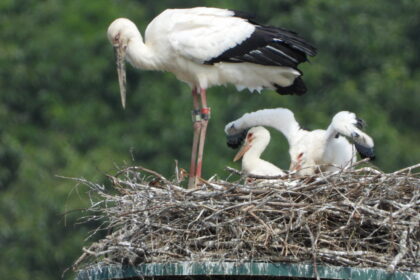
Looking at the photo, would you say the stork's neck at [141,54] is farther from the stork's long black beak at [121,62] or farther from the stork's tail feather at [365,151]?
the stork's tail feather at [365,151]

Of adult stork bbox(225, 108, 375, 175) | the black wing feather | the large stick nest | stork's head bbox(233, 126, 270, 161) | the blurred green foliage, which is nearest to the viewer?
the large stick nest

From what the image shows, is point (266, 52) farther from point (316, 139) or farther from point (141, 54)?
point (141, 54)

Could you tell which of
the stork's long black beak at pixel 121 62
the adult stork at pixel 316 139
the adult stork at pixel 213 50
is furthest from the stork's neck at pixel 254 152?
the stork's long black beak at pixel 121 62

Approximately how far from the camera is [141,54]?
12.8m

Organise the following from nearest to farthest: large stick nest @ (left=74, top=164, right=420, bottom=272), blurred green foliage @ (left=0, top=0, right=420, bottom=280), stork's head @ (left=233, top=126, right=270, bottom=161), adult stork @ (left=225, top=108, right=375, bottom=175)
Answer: large stick nest @ (left=74, top=164, right=420, bottom=272)
adult stork @ (left=225, top=108, right=375, bottom=175)
stork's head @ (left=233, top=126, right=270, bottom=161)
blurred green foliage @ (left=0, top=0, right=420, bottom=280)

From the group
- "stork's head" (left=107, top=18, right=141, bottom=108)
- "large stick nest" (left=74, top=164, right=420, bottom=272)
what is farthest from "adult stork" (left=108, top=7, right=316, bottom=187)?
"large stick nest" (left=74, top=164, right=420, bottom=272)

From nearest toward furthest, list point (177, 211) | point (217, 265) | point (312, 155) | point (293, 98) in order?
1. point (217, 265)
2. point (177, 211)
3. point (312, 155)
4. point (293, 98)

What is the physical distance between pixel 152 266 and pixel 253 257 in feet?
2.05

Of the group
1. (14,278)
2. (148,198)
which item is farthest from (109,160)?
(148,198)

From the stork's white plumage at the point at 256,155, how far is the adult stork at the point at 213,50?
368mm

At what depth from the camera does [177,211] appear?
10.6 m

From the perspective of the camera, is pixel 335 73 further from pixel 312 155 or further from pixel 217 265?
pixel 217 265

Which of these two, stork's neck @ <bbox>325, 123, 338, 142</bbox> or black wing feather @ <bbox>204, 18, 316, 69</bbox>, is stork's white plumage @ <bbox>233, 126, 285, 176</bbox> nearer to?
stork's neck @ <bbox>325, 123, 338, 142</bbox>

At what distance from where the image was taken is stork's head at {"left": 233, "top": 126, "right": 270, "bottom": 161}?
1278 cm
